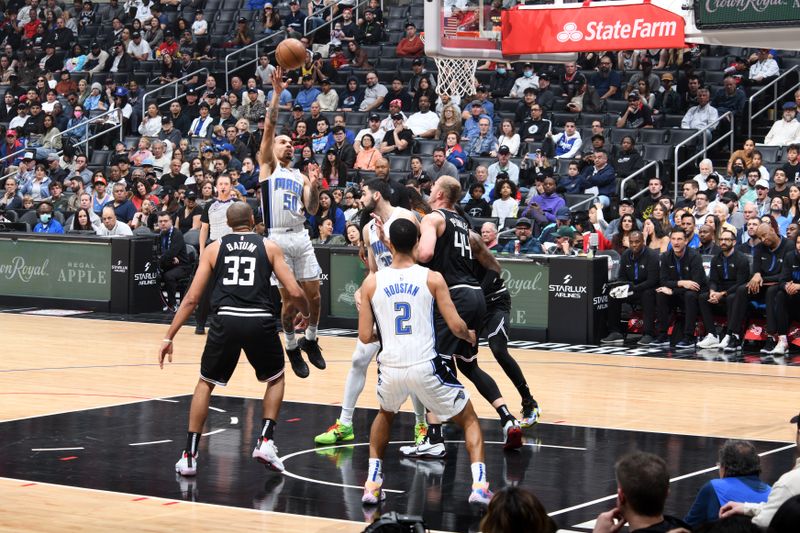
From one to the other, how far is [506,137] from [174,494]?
13.0 meters

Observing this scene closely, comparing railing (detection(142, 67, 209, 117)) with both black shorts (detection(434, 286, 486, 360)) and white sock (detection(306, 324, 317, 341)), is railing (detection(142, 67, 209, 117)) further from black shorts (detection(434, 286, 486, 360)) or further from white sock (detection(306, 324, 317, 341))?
black shorts (detection(434, 286, 486, 360))

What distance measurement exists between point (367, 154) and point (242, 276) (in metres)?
12.2

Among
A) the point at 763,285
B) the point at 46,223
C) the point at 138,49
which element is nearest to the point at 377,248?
the point at 763,285

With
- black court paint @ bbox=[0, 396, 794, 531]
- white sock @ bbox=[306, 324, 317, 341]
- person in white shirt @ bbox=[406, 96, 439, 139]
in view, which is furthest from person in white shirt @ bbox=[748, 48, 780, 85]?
black court paint @ bbox=[0, 396, 794, 531]

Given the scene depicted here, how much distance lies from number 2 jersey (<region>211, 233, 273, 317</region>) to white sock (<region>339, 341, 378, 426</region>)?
937 mm

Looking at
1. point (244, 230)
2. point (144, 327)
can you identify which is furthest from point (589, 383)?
point (144, 327)

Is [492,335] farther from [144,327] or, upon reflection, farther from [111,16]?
[111,16]

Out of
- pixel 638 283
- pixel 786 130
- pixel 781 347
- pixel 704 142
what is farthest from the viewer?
pixel 704 142

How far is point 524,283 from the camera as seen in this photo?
16281 mm

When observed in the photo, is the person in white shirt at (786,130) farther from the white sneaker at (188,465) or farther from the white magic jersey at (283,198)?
the white sneaker at (188,465)

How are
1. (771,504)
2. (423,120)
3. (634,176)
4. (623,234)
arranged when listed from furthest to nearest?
(423,120) → (634,176) → (623,234) → (771,504)

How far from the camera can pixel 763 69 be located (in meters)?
20.2

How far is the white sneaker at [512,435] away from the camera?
943 cm

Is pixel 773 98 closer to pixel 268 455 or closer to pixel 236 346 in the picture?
pixel 236 346
